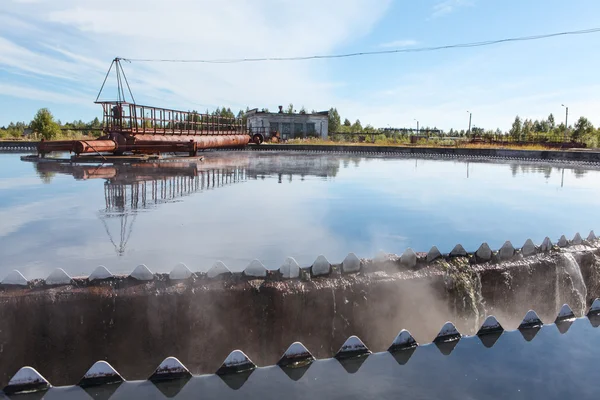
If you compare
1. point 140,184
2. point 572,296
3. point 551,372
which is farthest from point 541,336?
point 140,184

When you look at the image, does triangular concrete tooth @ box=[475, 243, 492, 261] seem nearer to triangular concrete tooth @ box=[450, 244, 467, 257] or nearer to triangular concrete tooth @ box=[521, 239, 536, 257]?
triangular concrete tooth @ box=[450, 244, 467, 257]

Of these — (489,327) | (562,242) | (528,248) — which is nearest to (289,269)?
(489,327)

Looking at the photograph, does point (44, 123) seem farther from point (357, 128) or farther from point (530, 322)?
point (357, 128)

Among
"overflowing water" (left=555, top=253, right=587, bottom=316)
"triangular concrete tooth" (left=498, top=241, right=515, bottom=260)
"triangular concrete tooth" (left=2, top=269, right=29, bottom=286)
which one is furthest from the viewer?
"overflowing water" (left=555, top=253, right=587, bottom=316)

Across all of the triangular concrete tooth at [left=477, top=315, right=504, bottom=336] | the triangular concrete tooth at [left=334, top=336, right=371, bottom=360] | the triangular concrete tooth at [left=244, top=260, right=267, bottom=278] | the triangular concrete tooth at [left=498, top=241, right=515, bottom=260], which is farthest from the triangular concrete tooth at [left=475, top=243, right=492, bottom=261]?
the triangular concrete tooth at [left=244, top=260, right=267, bottom=278]

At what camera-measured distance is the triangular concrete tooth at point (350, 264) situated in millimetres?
4645

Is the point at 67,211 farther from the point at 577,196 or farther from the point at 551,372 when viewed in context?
the point at 577,196

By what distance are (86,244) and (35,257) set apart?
0.64 m

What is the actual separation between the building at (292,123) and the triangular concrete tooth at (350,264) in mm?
42620

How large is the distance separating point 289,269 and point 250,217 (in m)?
3.14

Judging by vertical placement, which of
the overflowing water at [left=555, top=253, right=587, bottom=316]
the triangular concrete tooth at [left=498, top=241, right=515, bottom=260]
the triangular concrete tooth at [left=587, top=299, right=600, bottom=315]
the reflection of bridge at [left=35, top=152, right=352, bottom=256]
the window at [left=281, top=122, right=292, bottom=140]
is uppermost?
the window at [left=281, top=122, right=292, bottom=140]

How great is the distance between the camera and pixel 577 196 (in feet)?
35.1

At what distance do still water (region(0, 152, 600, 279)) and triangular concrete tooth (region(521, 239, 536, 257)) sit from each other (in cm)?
52

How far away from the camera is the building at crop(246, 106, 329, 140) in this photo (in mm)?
46625
